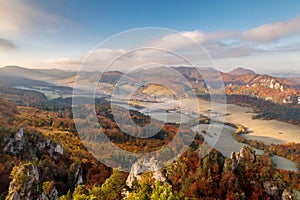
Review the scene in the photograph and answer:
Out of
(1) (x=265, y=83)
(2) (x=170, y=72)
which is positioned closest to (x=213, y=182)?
(2) (x=170, y=72)

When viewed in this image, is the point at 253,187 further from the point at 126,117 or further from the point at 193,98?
the point at 126,117

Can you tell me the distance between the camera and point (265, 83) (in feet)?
512

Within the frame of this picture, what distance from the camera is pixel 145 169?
8.65 metres

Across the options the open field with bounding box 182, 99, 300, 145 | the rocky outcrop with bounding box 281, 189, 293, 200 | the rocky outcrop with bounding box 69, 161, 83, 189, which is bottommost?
the open field with bounding box 182, 99, 300, 145

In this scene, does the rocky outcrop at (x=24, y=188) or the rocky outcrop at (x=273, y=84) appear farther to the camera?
the rocky outcrop at (x=273, y=84)

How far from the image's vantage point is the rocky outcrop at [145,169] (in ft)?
24.0

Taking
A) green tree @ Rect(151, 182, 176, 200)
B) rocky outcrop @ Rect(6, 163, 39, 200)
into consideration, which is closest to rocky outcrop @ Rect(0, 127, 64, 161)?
rocky outcrop @ Rect(6, 163, 39, 200)

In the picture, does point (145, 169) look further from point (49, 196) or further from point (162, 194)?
point (49, 196)

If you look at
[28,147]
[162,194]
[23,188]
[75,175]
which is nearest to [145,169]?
[162,194]

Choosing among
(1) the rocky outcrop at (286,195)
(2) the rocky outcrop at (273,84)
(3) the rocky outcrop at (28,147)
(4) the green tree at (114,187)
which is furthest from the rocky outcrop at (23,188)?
(2) the rocky outcrop at (273,84)

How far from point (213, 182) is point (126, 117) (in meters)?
9.81

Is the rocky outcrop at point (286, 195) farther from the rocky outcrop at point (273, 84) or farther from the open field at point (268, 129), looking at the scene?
the rocky outcrop at point (273, 84)

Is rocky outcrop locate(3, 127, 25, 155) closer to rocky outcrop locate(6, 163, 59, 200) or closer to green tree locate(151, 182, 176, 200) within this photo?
rocky outcrop locate(6, 163, 59, 200)

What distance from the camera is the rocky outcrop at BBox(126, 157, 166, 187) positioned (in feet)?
24.0
